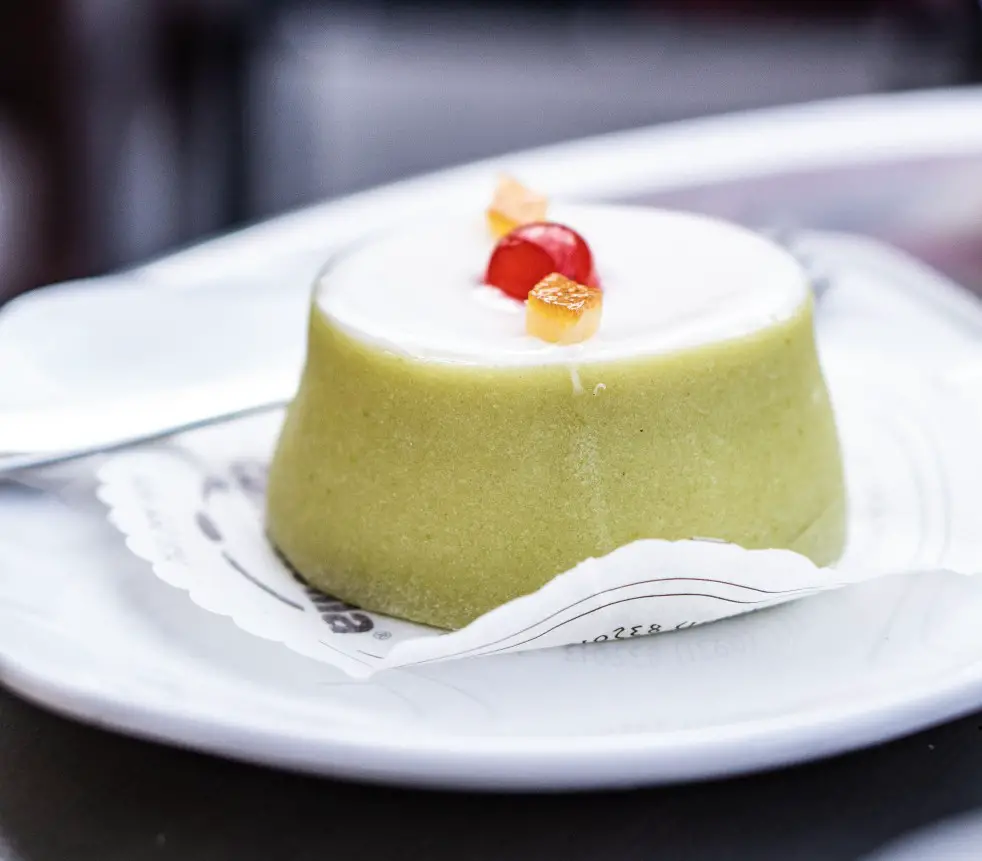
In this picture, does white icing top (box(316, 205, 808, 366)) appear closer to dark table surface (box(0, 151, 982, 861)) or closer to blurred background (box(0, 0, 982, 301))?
dark table surface (box(0, 151, 982, 861))

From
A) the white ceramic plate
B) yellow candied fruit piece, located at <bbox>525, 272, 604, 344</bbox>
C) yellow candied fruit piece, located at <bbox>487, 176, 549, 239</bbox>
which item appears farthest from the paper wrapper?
yellow candied fruit piece, located at <bbox>487, 176, 549, 239</bbox>

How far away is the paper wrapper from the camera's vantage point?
91 cm

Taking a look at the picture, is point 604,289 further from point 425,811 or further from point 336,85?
point 336,85

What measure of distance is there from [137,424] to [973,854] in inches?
33.5

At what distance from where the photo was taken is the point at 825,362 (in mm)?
1522

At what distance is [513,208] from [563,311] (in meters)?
0.27

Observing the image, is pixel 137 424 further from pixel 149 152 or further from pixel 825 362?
pixel 149 152

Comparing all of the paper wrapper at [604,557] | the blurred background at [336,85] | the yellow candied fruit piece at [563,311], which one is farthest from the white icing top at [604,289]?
the blurred background at [336,85]

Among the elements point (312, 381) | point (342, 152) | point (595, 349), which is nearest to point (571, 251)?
point (595, 349)

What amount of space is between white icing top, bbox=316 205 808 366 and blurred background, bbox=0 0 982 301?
2.66 feet

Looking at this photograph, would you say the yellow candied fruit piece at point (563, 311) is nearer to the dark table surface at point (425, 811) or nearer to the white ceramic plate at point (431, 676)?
the white ceramic plate at point (431, 676)

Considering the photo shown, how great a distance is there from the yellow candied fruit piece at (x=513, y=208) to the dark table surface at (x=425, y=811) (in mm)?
601

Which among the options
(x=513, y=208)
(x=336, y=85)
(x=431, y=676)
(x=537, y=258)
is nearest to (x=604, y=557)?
(x=431, y=676)

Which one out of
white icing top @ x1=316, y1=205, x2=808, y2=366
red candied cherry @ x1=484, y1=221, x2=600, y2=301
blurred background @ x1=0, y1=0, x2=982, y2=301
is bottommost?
blurred background @ x1=0, y1=0, x2=982, y2=301
